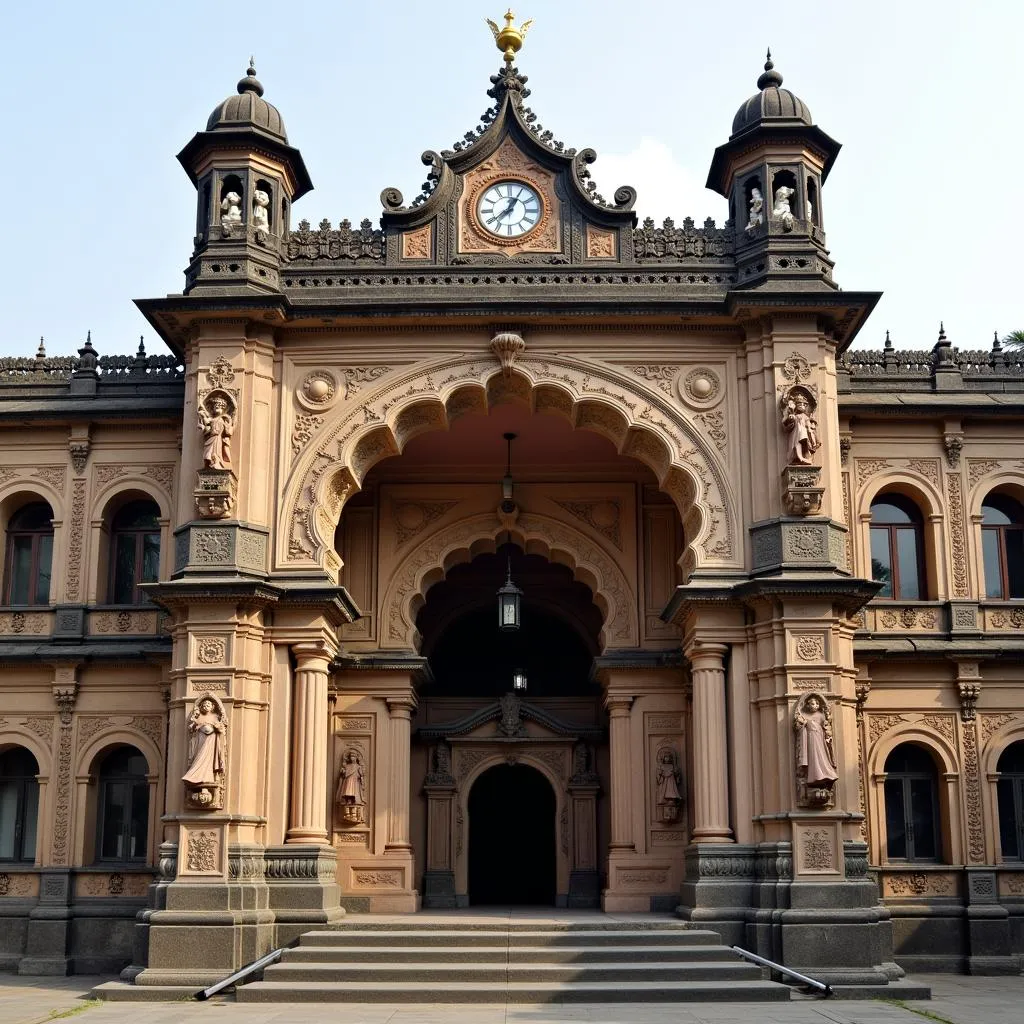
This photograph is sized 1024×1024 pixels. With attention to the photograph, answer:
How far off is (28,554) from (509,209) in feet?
31.7

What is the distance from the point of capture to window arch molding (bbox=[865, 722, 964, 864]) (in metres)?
20.6

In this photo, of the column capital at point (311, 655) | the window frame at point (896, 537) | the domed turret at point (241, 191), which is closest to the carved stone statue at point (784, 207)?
the window frame at point (896, 537)

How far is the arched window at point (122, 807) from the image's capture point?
69.3ft

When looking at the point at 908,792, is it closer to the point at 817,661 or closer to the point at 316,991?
the point at 817,661

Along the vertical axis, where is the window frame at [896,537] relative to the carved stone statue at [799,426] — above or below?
below

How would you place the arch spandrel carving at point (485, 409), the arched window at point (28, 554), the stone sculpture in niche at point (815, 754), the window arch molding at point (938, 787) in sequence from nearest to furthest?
the stone sculpture in niche at point (815, 754) < the arch spandrel carving at point (485, 409) < the window arch molding at point (938, 787) < the arched window at point (28, 554)

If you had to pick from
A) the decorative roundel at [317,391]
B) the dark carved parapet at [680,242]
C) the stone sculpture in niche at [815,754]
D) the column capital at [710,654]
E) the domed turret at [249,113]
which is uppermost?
the domed turret at [249,113]

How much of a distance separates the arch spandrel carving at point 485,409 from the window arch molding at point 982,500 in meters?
5.11

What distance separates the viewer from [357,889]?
68.6ft

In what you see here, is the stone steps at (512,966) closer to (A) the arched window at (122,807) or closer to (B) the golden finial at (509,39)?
(A) the arched window at (122,807)

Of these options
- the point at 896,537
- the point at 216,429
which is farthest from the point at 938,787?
the point at 216,429

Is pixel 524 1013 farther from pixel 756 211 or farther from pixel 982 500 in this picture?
pixel 982 500

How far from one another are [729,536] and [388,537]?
6.28 metres

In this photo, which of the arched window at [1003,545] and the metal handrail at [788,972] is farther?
the arched window at [1003,545]
